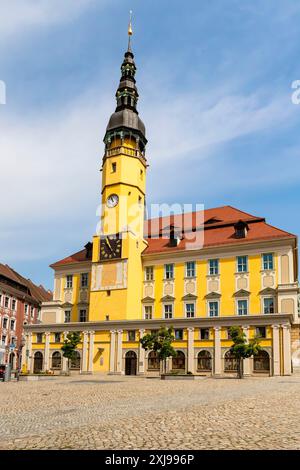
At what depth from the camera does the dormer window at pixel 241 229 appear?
2008 inches

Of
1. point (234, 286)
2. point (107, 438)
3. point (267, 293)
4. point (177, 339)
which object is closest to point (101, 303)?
point (177, 339)

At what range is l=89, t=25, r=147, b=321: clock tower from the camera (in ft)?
174

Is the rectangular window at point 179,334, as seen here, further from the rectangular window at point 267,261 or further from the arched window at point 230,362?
the rectangular window at point 267,261

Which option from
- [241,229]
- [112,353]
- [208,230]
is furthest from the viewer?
[208,230]

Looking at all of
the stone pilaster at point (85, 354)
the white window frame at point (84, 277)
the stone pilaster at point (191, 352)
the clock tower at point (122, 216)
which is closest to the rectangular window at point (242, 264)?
the stone pilaster at point (191, 352)

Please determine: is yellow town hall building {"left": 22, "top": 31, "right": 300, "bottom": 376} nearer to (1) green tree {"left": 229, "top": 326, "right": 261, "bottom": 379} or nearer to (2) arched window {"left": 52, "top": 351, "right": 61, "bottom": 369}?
(2) arched window {"left": 52, "top": 351, "right": 61, "bottom": 369}

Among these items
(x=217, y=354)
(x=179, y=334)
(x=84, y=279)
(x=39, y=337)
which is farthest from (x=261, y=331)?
(x=39, y=337)

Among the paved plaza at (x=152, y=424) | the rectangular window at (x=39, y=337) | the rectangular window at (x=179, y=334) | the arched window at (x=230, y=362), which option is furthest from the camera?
the rectangular window at (x=39, y=337)

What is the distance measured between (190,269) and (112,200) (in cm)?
1256

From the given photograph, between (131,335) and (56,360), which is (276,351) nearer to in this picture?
(131,335)

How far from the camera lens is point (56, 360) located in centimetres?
5347

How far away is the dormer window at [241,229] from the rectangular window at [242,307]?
684cm
